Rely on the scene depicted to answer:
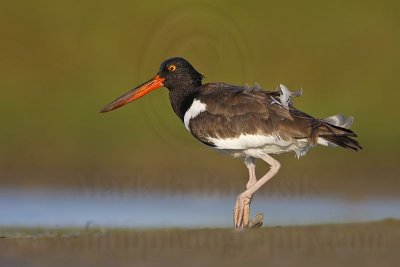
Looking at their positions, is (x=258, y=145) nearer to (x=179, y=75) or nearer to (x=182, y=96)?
(x=182, y=96)

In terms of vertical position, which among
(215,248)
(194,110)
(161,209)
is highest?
(194,110)

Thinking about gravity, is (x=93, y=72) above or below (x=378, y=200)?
above

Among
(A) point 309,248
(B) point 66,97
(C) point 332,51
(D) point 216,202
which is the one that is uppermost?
(C) point 332,51

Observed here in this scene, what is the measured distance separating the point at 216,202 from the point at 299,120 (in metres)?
3.74

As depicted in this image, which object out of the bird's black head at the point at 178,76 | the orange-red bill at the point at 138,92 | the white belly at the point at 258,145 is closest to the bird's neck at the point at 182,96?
the bird's black head at the point at 178,76

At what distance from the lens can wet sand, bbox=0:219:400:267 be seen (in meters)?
9.34

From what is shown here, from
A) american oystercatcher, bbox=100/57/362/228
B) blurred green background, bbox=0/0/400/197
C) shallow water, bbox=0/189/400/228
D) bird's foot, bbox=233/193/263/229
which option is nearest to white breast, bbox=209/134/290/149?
american oystercatcher, bbox=100/57/362/228

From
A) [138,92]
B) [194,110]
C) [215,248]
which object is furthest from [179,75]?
[215,248]

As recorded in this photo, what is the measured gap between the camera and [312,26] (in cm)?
2303

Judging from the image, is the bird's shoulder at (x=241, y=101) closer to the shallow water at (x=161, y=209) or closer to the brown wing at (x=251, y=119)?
the brown wing at (x=251, y=119)

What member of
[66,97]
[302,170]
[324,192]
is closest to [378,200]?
[324,192]

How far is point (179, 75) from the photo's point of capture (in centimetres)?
1338

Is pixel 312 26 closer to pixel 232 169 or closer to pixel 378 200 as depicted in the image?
pixel 232 169

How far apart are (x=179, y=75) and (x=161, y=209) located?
2032mm
